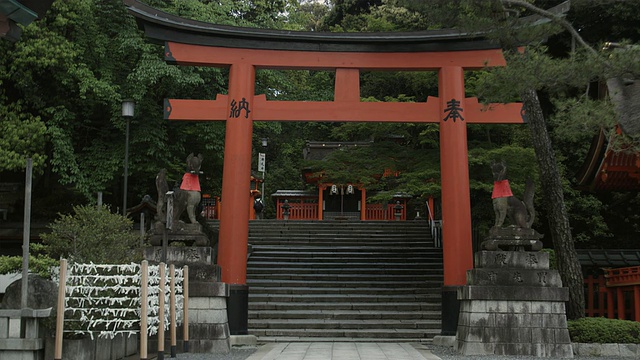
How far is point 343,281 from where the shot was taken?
53.2ft

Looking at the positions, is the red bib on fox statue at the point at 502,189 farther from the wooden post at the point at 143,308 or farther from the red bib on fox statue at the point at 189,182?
the wooden post at the point at 143,308

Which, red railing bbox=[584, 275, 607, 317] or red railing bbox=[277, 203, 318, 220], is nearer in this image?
red railing bbox=[584, 275, 607, 317]

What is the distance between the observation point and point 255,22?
19.9 metres

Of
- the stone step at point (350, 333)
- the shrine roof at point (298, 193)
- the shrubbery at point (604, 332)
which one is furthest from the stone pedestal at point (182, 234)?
the shrine roof at point (298, 193)

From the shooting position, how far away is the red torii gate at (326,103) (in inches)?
456

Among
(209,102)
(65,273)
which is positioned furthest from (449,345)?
(65,273)

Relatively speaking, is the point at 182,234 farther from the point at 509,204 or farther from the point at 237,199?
the point at 509,204

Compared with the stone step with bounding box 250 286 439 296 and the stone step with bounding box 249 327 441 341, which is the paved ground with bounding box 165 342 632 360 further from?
the stone step with bounding box 250 286 439 296

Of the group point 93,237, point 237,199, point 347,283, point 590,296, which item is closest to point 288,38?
point 237,199

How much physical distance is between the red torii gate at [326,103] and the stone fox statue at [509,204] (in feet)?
3.39

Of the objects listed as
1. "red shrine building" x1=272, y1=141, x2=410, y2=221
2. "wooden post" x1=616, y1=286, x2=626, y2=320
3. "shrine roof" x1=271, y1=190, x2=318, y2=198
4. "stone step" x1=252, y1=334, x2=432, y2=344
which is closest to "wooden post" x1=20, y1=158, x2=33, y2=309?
"stone step" x1=252, y1=334, x2=432, y2=344

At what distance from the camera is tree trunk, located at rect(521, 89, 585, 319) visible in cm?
1095

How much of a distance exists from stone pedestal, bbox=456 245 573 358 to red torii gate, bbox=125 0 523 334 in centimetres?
123

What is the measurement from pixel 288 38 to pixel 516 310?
248 inches
